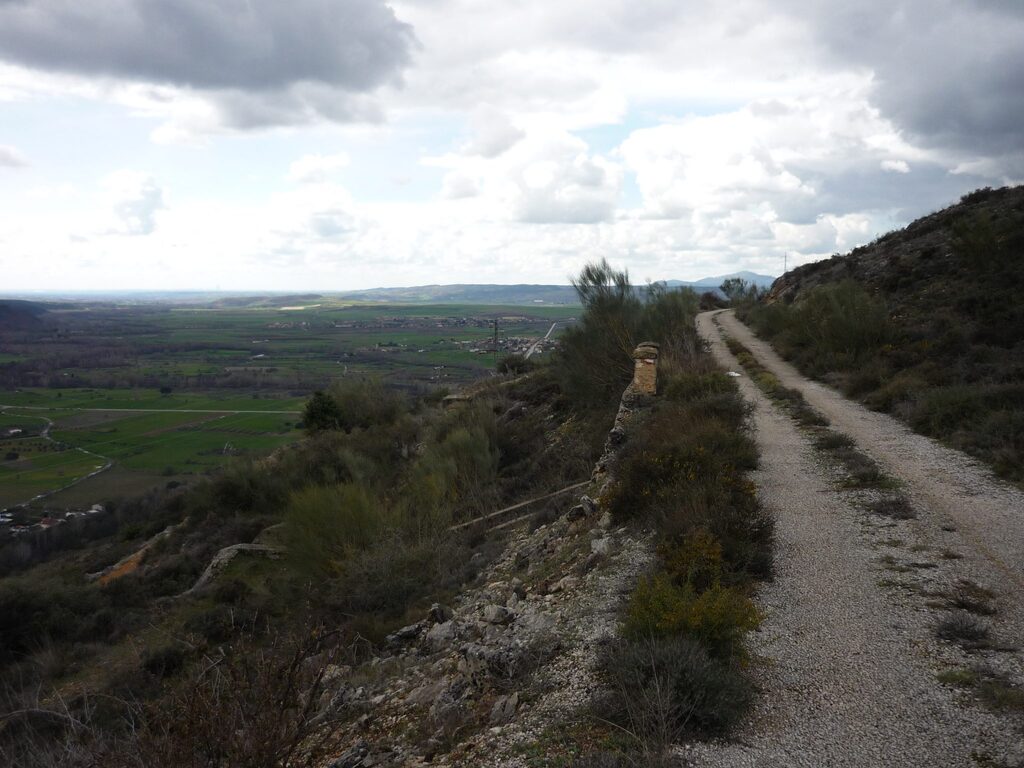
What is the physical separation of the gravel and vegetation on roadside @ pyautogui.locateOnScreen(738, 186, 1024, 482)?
1553 millimetres

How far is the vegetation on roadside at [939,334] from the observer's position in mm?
9727

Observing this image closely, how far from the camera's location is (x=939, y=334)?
14797 mm

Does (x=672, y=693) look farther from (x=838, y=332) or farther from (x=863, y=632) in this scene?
(x=838, y=332)

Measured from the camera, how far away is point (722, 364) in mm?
17922

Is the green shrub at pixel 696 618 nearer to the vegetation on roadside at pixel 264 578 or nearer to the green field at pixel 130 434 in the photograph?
the vegetation on roadside at pixel 264 578

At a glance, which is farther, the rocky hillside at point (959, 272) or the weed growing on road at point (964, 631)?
the rocky hillside at point (959, 272)

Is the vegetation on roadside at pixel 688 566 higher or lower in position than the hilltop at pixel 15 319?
higher

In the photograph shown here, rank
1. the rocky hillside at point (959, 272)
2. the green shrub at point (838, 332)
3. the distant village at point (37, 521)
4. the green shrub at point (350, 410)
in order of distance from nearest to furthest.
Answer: the rocky hillside at point (959, 272)
the green shrub at point (838, 332)
the green shrub at point (350, 410)
the distant village at point (37, 521)

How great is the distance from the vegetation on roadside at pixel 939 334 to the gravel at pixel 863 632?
1553 mm

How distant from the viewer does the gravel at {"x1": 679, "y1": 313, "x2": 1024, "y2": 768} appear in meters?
3.52

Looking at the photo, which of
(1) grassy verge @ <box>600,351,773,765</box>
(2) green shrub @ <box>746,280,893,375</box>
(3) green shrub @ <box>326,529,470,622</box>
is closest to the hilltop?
(3) green shrub @ <box>326,529,470,622</box>

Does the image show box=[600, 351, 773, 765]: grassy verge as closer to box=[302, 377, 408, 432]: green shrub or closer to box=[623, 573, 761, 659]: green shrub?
box=[623, 573, 761, 659]: green shrub

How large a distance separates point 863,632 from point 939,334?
43.3 ft

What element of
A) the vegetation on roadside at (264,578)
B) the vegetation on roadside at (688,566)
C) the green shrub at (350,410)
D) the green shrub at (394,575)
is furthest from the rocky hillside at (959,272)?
the green shrub at (350,410)
